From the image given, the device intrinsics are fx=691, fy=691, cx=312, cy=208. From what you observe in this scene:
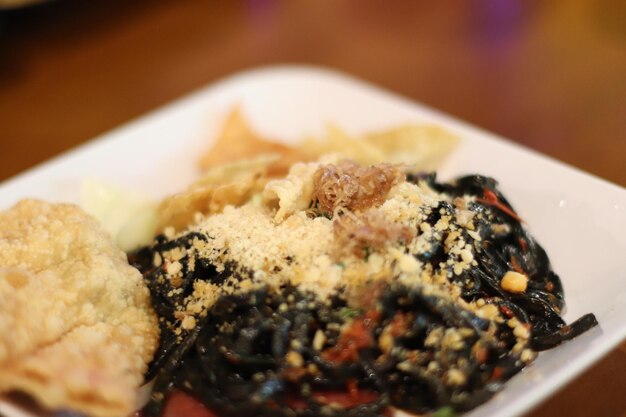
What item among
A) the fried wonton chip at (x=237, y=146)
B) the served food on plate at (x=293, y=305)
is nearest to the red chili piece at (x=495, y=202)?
the served food on plate at (x=293, y=305)

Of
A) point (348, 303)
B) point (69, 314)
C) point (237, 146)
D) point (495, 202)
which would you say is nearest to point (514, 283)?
point (495, 202)

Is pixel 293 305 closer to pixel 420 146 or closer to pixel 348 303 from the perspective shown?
pixel 348 303

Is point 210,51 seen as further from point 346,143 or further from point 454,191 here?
point 454,191

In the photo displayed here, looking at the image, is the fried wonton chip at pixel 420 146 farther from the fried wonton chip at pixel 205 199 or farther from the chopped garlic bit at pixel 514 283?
the chopped garlic bit at pixel 514 283

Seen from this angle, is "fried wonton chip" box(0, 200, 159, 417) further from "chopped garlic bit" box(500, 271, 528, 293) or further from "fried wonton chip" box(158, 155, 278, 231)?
"chopped garlic bit" box(500, 271, 528, 293)

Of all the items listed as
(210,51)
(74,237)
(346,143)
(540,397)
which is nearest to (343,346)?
(540,397)

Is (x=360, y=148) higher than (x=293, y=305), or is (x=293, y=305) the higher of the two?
(x=360, y=148)
